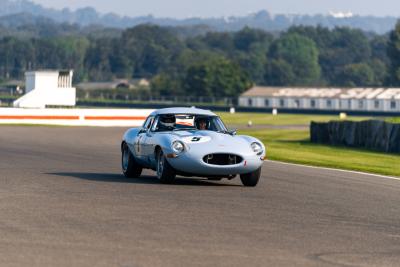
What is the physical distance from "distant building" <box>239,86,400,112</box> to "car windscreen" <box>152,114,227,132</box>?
363 feet

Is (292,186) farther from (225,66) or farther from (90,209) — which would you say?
(225,66)

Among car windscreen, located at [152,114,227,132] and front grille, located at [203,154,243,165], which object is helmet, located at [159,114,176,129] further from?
front grille, located at [203,154,243,165]

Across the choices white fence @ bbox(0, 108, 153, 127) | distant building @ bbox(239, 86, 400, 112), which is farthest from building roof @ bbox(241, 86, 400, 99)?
white fence @ bbox(0, 108, 153, 127)

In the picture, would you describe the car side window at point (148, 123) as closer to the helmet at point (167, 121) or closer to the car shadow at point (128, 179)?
the helmet at point (167, 121)

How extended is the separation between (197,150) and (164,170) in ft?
2.16

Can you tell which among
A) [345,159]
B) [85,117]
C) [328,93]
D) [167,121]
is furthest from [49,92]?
[328,93]

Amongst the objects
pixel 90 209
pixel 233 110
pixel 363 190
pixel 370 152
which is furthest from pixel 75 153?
pixel 233 110

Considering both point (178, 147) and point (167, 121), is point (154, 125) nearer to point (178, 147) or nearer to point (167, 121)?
point (167, 121)

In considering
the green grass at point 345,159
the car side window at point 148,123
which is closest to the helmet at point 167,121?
the car side window at point 148,123

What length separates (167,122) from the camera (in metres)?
18.4

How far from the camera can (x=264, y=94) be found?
154m

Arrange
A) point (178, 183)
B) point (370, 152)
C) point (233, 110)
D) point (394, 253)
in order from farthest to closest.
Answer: point (233, 110) → point (370, 152) → point (178, 183) → point (394, 253)

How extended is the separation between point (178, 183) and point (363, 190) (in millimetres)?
2978

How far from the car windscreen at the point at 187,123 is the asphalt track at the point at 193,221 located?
0.92 meters
